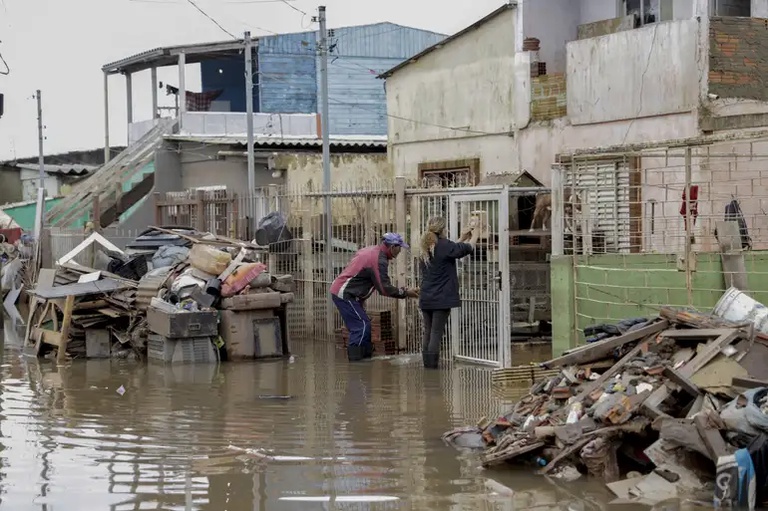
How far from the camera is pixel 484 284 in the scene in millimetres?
14875

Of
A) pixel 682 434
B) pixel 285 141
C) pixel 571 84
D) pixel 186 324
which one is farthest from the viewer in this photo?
pixel 285 141

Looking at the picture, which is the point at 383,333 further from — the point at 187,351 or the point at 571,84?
the point at 571,84

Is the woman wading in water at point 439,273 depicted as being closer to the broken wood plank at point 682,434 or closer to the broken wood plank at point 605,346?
the broken wood plank at point 605,346

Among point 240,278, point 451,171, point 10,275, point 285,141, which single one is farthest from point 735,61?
point 10,275

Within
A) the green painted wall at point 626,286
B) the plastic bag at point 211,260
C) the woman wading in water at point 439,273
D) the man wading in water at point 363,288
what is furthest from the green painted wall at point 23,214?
the green painted wall at point 626,286

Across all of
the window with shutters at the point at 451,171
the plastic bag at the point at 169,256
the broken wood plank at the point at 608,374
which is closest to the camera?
the broken wood plank at the point at 608,374

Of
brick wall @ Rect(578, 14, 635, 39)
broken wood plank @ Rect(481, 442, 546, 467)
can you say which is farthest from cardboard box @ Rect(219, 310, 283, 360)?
brick wall @ Rect(578, 14, 635, 39)

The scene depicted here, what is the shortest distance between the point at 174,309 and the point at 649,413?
355 inches

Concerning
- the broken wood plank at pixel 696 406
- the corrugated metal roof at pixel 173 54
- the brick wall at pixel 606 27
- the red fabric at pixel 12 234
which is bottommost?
the broken wood plank at pixel 696 406

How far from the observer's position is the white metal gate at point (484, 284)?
14.5m

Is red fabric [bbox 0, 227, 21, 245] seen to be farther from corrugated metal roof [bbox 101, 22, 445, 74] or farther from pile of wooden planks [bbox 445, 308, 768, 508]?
pile of wooden planks [bbox 445, 308, 768, 508]

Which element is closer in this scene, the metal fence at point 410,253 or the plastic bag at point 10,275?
the metal fence at point 410,253

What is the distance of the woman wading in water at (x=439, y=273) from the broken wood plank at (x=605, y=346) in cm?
425

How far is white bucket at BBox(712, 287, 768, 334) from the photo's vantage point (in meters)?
10.2
